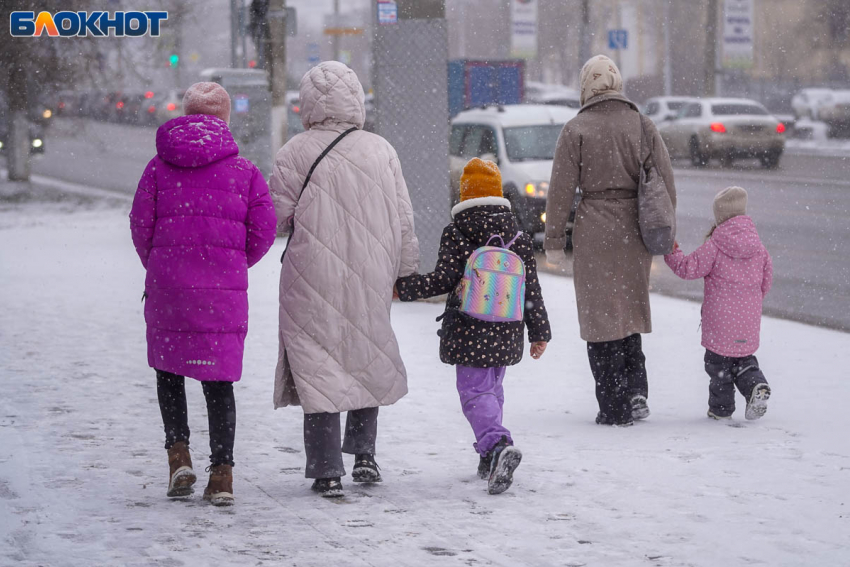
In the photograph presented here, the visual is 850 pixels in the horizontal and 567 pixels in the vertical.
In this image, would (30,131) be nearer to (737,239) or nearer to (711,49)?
(711,49)

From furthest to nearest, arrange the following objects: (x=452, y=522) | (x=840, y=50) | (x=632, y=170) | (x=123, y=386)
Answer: (x=840, y=50)
(x=123, y=386)
(x=632, y=170)
(x=452, y=522)

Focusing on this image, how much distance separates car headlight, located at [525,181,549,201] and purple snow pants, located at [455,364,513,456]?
995 centimetres

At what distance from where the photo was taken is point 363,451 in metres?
5.14

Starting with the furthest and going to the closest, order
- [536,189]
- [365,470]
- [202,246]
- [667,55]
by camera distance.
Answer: [667,55]
[536,189]
[365,470]
[202,246]

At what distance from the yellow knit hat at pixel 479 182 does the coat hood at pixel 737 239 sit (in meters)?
1.58

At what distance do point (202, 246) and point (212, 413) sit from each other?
65cm

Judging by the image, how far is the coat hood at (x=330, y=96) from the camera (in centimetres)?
502

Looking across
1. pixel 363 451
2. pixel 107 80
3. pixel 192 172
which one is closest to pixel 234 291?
pixel 192 172

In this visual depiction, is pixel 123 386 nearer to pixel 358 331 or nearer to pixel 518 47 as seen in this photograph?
pixel 358 331

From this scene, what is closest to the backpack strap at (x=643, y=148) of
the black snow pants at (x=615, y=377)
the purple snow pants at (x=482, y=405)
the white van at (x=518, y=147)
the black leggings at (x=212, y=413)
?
the black snow pants at (x=615, y=377)

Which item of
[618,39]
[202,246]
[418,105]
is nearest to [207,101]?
[202,246]

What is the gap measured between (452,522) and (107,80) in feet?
59.8

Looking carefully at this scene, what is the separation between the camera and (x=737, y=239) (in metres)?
6.21

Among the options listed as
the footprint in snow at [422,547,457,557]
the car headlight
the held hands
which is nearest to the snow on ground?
the footprint in snow at [422,547,457,557]
